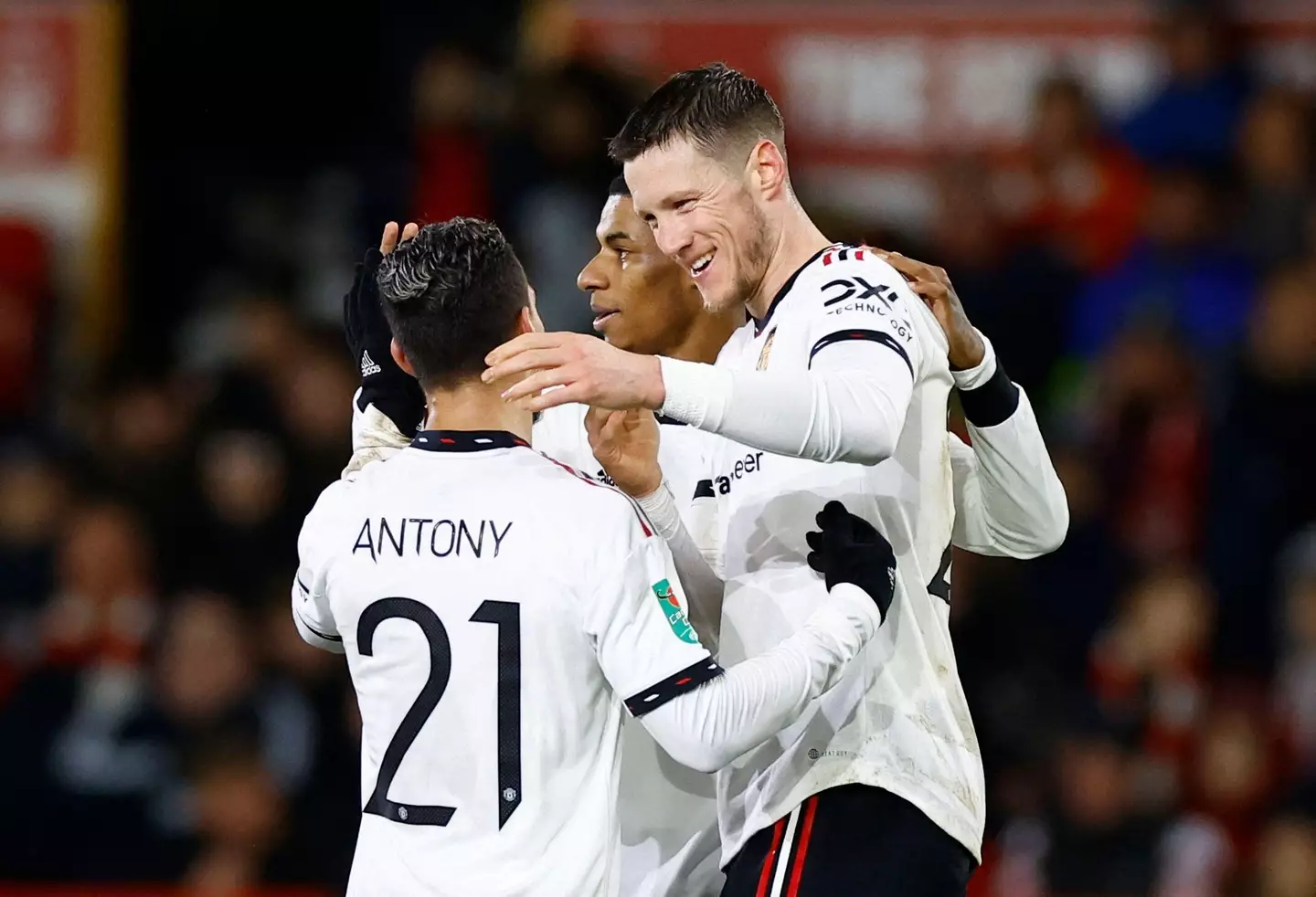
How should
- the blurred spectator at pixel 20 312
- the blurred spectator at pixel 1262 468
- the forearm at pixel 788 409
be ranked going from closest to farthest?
the forearm at pixel 788 409 < the blurred spectator at pixel 1262 468 < the blurred spectator at pixel 20 312

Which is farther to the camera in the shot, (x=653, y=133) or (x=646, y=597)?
(x=653, y=133)

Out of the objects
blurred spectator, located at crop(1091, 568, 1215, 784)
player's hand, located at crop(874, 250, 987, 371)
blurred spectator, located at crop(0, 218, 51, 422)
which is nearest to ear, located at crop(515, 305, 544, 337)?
player's hand, located at crop(874, 250, 987, 371)

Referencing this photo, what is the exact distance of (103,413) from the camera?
906 cm

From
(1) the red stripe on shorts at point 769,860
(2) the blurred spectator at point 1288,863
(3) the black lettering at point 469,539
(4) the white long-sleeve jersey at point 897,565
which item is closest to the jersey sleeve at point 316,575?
(3) the black lettering at point 469,539

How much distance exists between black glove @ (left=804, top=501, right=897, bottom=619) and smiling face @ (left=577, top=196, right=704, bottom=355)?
1.17 m

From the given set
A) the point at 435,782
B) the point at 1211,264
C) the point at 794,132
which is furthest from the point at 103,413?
the point at 435,782

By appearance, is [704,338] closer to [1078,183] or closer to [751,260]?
[751,260]

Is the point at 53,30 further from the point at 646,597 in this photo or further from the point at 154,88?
the point at 646,597

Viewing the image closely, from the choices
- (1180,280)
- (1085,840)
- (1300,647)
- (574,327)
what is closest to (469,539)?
(1085,840)

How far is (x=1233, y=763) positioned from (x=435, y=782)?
439cm

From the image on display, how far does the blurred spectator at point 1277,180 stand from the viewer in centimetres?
804

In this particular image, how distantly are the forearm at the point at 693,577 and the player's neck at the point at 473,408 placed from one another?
21.6 inches

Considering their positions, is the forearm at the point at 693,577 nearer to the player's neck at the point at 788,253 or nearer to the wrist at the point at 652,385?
the player's neck at the point at 788,253

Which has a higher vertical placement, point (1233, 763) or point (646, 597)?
point (646, 597)
